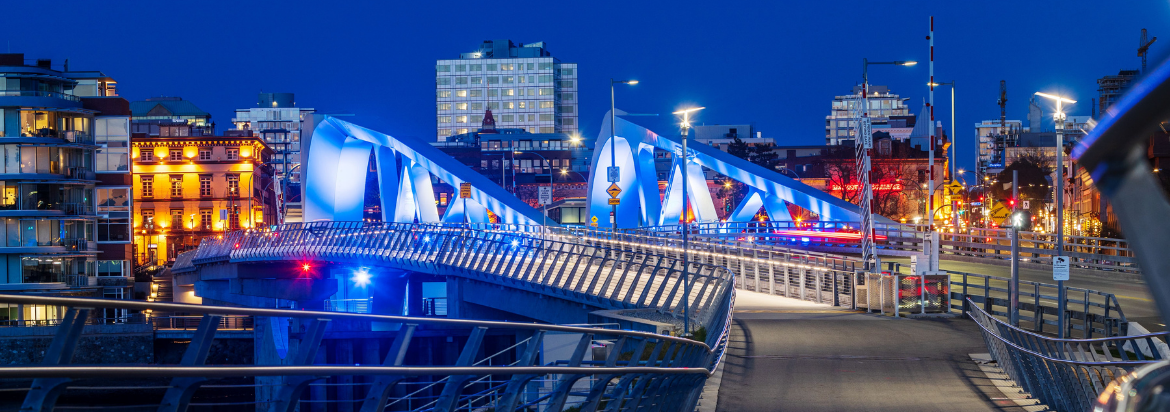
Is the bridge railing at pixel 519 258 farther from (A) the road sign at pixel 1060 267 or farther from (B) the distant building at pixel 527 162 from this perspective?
(B) the distant building at pixel 527 162

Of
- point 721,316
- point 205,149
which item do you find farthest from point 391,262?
point 205,149

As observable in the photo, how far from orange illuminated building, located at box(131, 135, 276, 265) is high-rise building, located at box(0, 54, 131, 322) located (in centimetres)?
3731

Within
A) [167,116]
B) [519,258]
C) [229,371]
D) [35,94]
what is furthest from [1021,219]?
[167,116]

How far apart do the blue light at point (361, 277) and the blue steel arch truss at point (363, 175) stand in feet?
18.5

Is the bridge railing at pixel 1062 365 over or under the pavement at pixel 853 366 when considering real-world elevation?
over

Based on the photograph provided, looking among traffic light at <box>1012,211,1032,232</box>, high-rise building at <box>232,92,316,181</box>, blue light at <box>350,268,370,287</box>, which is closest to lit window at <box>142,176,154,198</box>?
blue light at <box>350,268,370,287</box>

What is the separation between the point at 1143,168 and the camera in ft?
7.69

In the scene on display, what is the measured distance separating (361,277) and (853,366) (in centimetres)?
Answer: 3802

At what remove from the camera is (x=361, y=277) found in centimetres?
5238

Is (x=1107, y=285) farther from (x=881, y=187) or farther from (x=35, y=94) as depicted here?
(x=881, y=187)

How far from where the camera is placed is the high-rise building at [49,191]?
52844 millimetres

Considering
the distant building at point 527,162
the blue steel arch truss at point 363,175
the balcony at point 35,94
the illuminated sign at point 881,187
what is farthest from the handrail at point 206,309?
the illuminated sign at point 881,187

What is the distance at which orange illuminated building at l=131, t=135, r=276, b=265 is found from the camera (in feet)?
316

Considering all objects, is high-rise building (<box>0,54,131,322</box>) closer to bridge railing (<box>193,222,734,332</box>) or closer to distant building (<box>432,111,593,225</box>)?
bridge railing (<box>193,222,734,332</box>)
